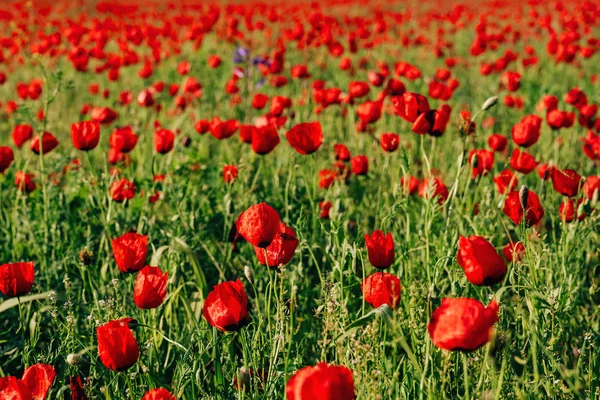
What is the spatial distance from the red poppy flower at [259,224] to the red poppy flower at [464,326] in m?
0.52

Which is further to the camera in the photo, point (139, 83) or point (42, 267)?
point (139, 83)

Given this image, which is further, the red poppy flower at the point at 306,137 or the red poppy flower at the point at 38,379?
the red poppy flower at the point at 306,137

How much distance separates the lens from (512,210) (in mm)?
1795

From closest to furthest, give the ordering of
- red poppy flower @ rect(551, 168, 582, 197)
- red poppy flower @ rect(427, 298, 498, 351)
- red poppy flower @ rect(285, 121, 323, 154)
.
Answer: red poppy flower @ rect(427, 298, 498, 351) < red poppy flower @ rect(551, 168, 582, 197) < red poppy flower @ rect(285, 121, 323, 154)

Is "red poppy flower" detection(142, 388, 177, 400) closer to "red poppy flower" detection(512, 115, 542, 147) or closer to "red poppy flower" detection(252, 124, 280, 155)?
"red poppy flower" detection(252, 124, 280, 155)

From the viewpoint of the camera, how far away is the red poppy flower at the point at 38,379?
4.31 ft

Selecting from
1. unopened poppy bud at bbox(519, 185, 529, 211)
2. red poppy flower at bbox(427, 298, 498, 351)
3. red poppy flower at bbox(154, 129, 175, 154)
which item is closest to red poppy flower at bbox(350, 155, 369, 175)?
red poppy flower at bbox(154, 129, 175, 154)

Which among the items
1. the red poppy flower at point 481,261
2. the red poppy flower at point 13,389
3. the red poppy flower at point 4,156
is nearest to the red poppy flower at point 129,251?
the red poppy flower at point 13,389

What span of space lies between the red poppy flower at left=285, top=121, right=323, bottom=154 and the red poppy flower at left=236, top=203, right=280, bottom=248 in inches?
29.6

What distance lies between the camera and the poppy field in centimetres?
142

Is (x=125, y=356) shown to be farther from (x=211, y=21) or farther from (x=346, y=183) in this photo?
(x=211, y=21)

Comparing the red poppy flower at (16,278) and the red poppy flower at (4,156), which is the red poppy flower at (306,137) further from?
the red poppy flower at (4,156)

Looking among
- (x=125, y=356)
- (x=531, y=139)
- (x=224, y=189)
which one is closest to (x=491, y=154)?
(x=531, y=139)

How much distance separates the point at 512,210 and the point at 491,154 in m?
0.88
